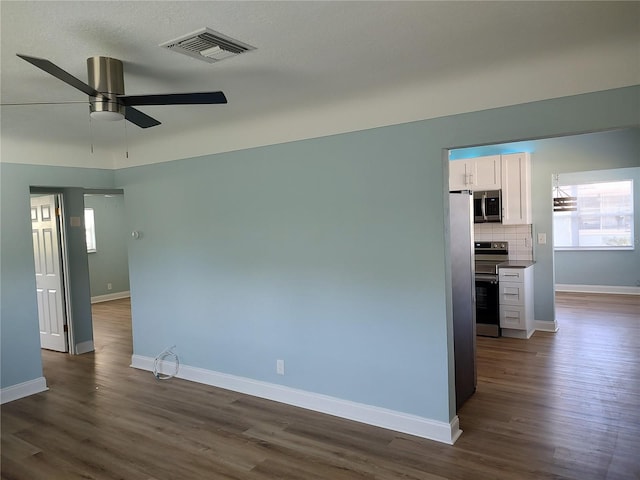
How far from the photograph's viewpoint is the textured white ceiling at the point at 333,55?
1.87 metres

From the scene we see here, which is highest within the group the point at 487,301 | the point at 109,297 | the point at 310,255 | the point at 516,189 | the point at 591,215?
the point at 516,189

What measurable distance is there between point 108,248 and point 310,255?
23.0 feet

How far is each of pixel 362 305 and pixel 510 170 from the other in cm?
357

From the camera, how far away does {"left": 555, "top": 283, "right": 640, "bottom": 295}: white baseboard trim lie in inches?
321

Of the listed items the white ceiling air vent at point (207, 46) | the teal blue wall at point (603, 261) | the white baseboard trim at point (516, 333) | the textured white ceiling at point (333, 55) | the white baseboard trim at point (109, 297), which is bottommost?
the white baseboard trim at point (516, 333)

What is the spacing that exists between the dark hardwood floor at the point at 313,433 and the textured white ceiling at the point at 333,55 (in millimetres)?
2247

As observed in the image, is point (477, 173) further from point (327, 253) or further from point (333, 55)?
point (333, 55)

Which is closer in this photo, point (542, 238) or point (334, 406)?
point (334, 406)

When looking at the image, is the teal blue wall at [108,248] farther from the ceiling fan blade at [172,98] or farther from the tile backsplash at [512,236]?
the ceiling fan blade at [172,98]

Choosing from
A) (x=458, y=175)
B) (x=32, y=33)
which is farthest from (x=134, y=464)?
(x=458, y=175)

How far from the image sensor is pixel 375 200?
3283 millimetres

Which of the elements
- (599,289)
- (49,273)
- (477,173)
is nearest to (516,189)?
(477,173)

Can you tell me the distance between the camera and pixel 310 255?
3.63m

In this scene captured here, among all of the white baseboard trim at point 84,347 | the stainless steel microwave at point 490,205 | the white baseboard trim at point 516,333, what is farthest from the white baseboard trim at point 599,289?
the white baseboard trim at point 84,347
